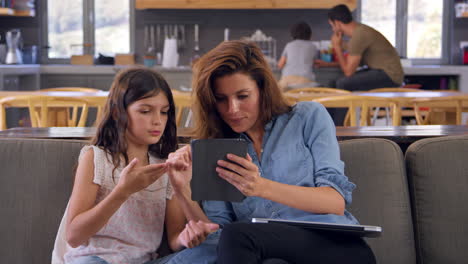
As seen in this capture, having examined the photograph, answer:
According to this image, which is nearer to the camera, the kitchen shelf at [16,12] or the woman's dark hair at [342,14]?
the woman's dark hair at [342,14]

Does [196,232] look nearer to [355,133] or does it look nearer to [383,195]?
[383,195]

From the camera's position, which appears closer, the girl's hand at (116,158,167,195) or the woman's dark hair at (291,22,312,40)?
the girl's hand at (116,158,167,195)

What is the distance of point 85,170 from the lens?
1.64m

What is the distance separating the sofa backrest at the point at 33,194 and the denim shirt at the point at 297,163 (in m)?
0.41

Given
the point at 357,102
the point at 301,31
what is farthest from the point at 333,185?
the point at 301,31

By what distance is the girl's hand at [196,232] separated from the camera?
5.16ft

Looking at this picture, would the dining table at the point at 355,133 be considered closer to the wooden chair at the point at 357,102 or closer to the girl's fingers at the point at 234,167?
the girl's fingers at the point at 234,167

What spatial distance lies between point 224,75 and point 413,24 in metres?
6.71

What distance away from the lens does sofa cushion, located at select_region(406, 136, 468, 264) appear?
5.92 ft

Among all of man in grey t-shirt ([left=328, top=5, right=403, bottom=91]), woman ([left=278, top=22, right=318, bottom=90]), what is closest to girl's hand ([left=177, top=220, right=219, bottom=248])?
man in grey t-shirt ([left=328, top=5, right=403, bottom=91])

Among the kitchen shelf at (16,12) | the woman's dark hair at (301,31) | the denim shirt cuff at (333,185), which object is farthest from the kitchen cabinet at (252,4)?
the denim shirt cuff at (333,185)

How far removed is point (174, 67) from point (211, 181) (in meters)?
5.67

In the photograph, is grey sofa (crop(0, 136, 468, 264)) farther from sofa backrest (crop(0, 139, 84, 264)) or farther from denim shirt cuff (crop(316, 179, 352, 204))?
denim shirt cuff (crop(316, 179, 352, 204))

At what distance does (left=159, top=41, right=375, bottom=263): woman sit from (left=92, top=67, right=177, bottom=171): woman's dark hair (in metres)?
0.11
